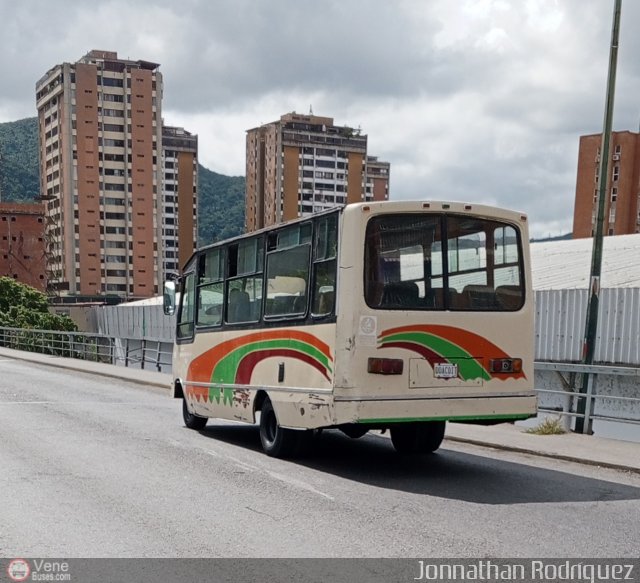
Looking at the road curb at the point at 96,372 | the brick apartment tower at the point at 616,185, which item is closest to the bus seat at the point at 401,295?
the road curb at the point at 96,372

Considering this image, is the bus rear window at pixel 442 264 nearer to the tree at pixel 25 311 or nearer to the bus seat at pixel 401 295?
the bus seat at pixel 401 295

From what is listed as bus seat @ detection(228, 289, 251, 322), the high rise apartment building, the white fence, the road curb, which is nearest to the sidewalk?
bus seat @ detection(228, 289, 251, 322)

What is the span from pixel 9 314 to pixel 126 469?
61220mm

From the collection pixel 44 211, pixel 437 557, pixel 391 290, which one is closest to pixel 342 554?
pixel 437 557

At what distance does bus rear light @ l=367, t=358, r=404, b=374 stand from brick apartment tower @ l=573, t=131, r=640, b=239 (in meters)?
105

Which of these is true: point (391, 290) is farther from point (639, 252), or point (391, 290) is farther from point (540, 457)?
point (639, 252)

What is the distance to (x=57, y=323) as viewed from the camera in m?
63.5

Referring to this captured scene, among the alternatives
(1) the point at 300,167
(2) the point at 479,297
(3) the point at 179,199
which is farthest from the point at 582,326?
(3) the point at 179,199

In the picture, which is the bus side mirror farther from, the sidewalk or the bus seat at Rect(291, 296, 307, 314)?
the sidewalk

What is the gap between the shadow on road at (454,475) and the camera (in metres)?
7.82

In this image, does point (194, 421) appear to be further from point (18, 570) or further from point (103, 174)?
point (103, 174)

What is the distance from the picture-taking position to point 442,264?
9.02m

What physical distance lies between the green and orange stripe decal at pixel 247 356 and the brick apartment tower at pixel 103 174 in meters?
110

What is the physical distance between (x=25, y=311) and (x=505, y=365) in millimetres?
62672
